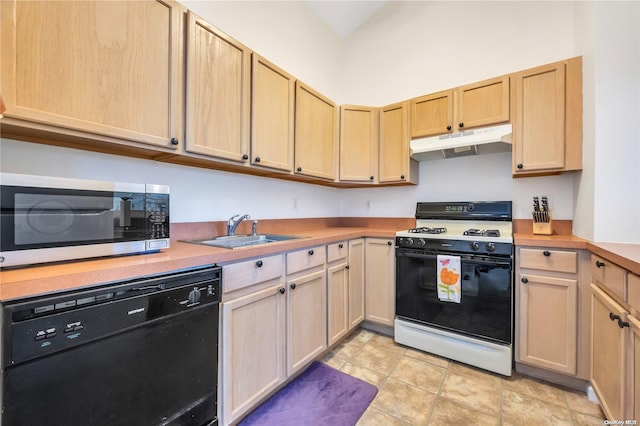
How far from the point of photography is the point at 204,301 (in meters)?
1.17

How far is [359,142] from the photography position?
2.66 m

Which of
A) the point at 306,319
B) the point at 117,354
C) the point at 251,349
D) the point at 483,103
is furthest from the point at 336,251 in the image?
the point at 483,103

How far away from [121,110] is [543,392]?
2.90 m

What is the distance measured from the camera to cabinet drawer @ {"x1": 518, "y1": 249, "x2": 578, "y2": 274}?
1664 mm

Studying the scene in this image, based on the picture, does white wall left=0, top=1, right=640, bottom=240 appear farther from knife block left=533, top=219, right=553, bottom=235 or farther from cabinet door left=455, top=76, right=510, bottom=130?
cabinet door left=455, top=76, right=510, bottom=130

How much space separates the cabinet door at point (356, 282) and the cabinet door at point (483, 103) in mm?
1368

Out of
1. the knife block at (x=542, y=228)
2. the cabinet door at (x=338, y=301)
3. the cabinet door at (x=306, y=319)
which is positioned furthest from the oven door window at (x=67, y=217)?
the knife block at (x=542, y=228)

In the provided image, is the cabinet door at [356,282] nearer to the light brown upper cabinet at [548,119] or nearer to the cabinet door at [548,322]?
the cabinet door at [548,322]

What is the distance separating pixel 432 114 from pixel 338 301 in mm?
1859

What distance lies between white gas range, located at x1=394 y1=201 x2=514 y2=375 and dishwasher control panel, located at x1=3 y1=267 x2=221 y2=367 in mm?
1670

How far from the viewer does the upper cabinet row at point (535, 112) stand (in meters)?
1.86

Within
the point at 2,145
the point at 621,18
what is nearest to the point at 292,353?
the point at 2,145

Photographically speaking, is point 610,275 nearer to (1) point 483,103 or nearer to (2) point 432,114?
(1) point 483,103

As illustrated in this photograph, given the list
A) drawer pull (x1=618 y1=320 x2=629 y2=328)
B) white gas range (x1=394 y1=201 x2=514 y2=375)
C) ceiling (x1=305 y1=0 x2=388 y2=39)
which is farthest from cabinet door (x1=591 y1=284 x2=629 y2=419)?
ceiling (x1=305 y1=0 x2=388 y2=39)
